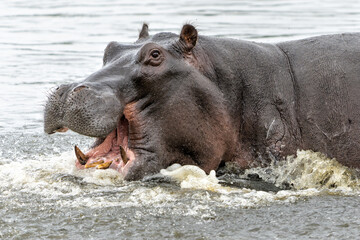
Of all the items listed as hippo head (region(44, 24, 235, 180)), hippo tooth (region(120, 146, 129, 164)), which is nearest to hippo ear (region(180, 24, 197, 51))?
hippo head (region(44, 24, 235, 180))

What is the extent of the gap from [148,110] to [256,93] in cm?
101

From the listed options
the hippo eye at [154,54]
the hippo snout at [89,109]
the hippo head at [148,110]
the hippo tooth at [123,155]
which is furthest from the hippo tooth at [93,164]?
the hippo eye at [154,54]

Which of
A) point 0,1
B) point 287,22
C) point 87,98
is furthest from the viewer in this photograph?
point 0,1

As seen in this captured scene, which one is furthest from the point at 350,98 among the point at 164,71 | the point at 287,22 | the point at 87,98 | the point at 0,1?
the point at 0,1

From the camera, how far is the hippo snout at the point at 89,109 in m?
6.06

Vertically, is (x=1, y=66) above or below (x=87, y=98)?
below

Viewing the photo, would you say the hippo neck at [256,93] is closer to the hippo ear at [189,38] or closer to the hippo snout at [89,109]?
the hippo ear at [189,38]

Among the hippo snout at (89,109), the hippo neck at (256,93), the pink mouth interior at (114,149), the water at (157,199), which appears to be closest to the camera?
the water at (157,199)

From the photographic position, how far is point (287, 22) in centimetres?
2014

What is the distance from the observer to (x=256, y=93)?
6.79 meters

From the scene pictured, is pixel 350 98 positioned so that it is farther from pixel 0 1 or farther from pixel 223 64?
pixel 0 1

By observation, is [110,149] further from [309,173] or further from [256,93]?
[309,173]

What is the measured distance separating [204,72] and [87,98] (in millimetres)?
1123

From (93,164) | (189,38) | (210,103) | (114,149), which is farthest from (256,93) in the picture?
(93,164)
